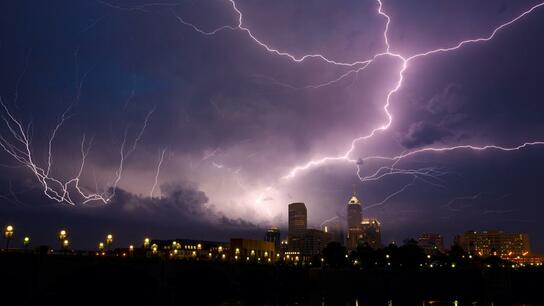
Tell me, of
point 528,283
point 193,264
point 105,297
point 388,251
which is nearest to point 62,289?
point 105,297

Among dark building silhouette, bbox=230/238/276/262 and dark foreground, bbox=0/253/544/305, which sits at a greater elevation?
dark building silhouette, bbox=230/238/276/262

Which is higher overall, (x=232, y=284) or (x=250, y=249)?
(x=250, y=249)

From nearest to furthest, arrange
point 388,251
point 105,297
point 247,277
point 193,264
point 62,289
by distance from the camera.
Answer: point 62,289 → point 105,297 → point 193,264 → point 247,277 → point 388,251

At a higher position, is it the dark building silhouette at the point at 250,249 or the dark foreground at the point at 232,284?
the dark building silhouette at the point at 250,249

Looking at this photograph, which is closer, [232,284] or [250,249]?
[232,284]

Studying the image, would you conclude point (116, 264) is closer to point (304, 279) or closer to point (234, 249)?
point (304, 279)

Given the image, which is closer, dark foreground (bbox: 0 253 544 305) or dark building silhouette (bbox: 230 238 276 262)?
dark foreground (bbox: 0 253 544 305)

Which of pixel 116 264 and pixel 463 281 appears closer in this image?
pixel 116 264

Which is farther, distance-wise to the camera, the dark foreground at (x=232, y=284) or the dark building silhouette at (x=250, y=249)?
the dark building silhouette at (x=250, y=249)
